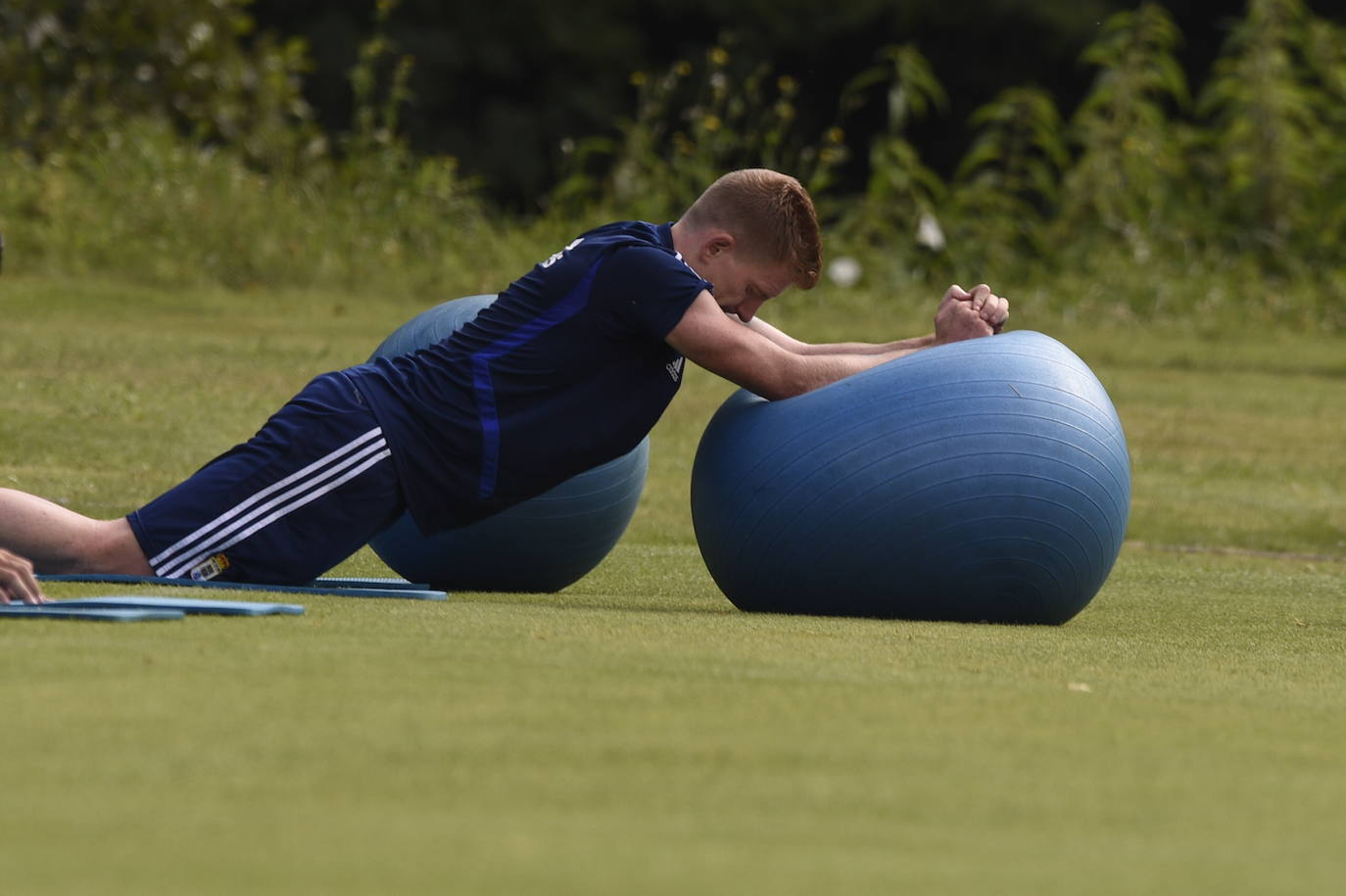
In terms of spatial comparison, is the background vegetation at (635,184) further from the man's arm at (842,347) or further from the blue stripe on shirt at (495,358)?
the blue stripe on shirt at (495,358)

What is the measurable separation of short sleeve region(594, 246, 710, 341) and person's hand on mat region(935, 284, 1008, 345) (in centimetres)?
85

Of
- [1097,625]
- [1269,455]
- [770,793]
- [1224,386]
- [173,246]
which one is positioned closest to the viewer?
[770,793]

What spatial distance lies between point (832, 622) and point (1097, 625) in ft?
3.36

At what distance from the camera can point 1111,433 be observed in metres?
6.26

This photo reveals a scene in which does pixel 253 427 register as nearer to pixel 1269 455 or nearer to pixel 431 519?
pixel 431 519

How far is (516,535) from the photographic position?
272 inches

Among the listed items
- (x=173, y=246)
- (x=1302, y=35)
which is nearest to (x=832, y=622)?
(x=173, y=246)

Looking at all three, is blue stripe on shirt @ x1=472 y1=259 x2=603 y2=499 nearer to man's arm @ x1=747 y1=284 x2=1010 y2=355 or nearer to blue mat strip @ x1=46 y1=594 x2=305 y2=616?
man's arm @ x1=747 y1=284 x2=1010 y2=355

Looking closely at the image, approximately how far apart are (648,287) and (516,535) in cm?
121

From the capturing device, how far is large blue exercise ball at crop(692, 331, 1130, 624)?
238 inches

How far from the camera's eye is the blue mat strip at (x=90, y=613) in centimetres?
491

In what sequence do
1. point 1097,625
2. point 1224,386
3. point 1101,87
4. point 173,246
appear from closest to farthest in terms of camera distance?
point 1097,625
point 1224,386
point 173,246
point 1101,87

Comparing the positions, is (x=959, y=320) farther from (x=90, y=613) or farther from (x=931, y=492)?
(x=90, y=613)

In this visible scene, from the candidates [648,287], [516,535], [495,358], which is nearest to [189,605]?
[495,358]
